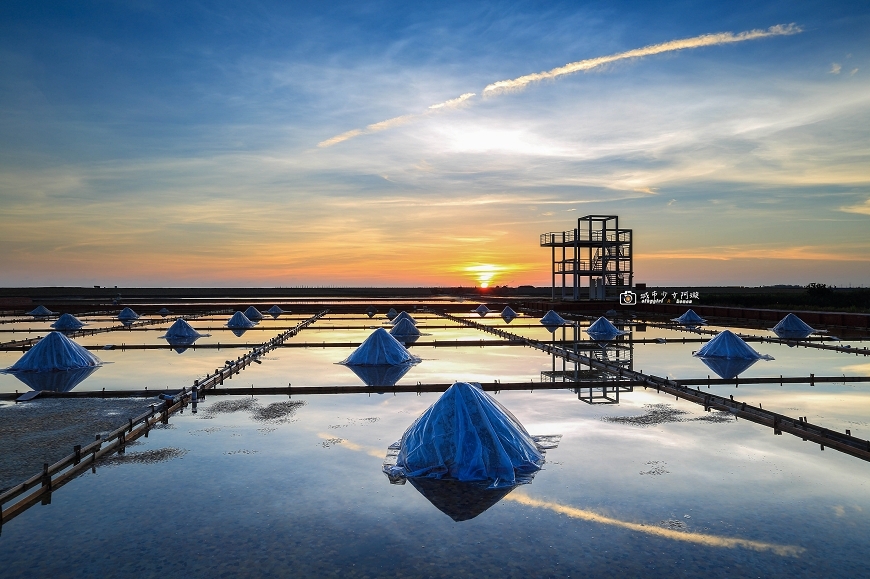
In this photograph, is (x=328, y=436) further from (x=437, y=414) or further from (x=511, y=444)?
(x=511, y=444)

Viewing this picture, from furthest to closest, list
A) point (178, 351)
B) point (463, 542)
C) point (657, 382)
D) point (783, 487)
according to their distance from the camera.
A: 1. point (178, 351)
2. point (657, 382)
3. point (783, 487)
4. point (463, 542)

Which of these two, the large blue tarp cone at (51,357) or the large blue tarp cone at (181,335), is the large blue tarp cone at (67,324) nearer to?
the large blue tarp cone at (181,335)

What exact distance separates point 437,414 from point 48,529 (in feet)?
23.6

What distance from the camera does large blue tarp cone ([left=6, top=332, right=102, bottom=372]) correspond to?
27453 mm

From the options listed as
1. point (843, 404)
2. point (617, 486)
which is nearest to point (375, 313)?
point (843, 404)

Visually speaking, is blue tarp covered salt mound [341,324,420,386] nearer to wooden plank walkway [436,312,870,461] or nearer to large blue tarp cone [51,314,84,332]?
wooden plank walkway [436,312,870,461]

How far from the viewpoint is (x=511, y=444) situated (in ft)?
42.9

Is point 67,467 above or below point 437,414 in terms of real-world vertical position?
below

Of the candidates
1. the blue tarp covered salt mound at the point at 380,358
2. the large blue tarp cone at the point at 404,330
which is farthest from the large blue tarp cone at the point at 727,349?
the large blue tarp cone at the point at 404,330

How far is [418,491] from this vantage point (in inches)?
464

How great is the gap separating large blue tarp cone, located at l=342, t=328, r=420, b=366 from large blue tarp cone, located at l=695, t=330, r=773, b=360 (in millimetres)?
14998

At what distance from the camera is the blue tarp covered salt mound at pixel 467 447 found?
1238cm

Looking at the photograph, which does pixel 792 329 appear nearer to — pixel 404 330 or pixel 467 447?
pixel 404 330

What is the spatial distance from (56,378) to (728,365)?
29.6 meters
